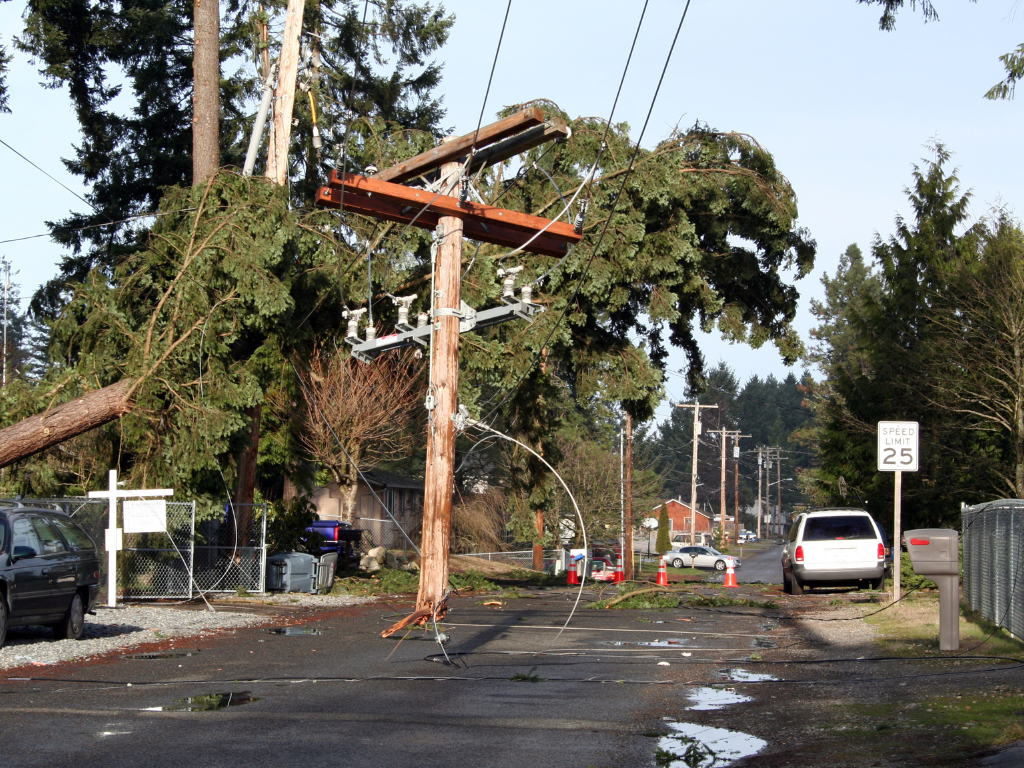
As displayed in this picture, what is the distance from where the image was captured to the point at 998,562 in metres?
12.2

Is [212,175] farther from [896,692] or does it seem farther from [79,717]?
[896,692]

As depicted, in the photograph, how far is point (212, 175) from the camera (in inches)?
822

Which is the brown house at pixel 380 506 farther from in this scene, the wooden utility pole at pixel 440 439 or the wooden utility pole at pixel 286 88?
the wooden utility pole at pixel 440 439

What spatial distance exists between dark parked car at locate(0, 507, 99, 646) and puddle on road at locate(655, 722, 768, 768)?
26.6 feet

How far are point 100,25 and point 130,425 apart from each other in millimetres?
13433

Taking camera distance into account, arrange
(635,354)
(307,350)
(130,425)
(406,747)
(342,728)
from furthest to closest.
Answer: (635,354) < (307,350) < (130,425) < (342,728) < (406,747)

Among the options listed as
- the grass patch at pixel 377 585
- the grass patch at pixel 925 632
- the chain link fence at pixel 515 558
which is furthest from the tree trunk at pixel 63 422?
the chain link fence at pixel 515 558

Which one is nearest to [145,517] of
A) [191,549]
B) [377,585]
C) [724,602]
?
[191,549]

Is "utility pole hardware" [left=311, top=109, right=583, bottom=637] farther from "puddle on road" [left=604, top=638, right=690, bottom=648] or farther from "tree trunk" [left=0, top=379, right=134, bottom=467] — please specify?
"tree trunk" [left=0, top=379, right=134, bottom=467]

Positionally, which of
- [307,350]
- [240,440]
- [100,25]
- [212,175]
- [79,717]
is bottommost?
[79,717]

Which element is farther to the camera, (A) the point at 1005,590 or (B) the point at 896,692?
(A) the point at 1005,590

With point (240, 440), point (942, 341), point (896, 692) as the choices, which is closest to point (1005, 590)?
point (896, 692)

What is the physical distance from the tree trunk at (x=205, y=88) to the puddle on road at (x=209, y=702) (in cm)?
1571

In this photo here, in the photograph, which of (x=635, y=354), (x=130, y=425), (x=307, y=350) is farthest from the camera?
(x=635, y=354)
